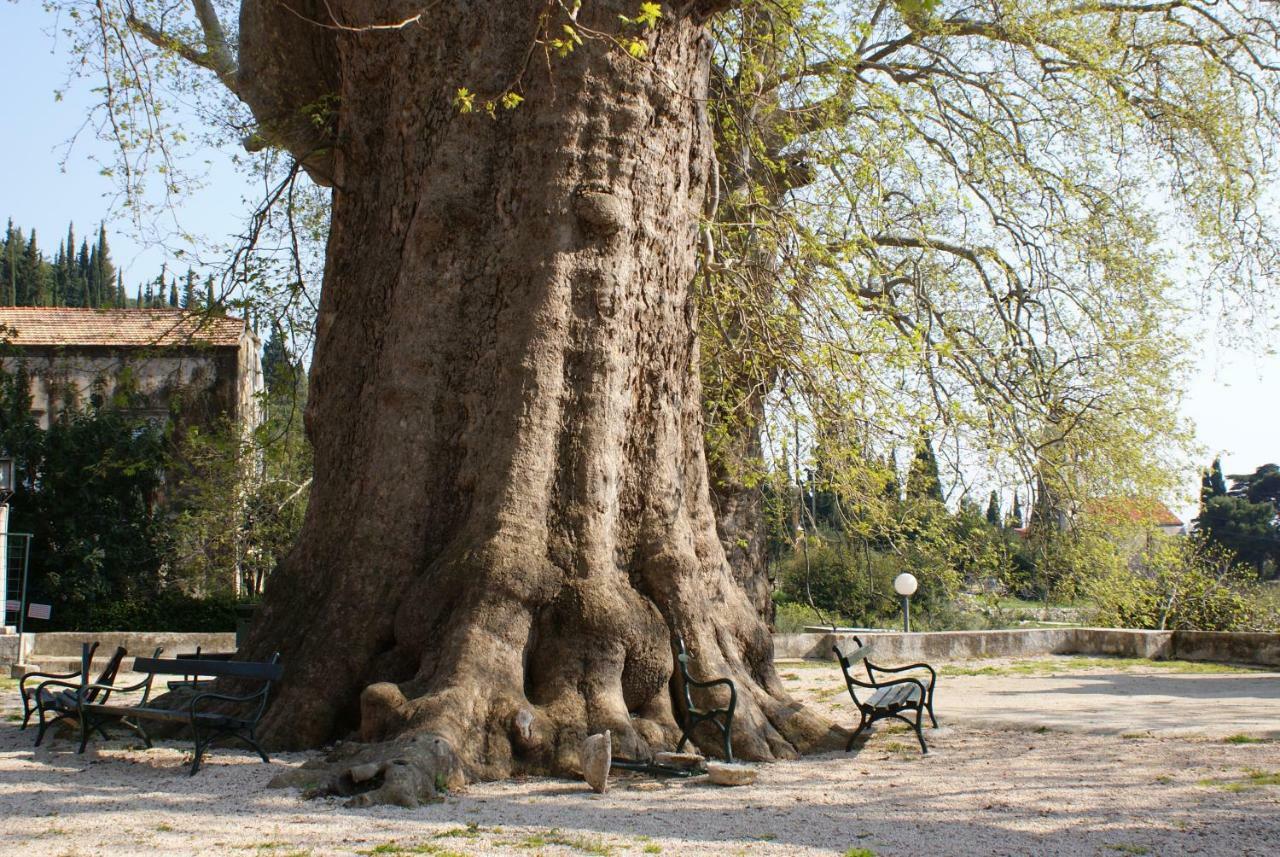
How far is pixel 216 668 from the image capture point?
6680 millimetres

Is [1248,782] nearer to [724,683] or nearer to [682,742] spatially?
[724,683]

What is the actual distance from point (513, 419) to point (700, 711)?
7.50 ft

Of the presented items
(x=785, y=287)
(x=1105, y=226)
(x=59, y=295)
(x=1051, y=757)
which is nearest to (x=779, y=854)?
(x=1051, y=757)

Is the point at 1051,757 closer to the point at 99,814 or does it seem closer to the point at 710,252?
the point at 710,252

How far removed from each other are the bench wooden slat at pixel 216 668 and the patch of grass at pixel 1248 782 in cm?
547

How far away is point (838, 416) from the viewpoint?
1064 centimetres

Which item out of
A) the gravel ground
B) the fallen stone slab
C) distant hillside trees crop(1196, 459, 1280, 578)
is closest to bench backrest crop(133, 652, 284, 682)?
the gravel ground

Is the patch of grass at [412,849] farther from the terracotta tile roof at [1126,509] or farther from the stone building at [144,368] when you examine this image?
the stone building at [144,368]

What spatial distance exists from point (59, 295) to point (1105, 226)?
7050cm

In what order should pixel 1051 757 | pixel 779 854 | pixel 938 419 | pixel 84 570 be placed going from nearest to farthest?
pixel 779 854
pixel 1051 757
pixel 938 419
pixel 84 570

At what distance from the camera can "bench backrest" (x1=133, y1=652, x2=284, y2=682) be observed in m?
6.68

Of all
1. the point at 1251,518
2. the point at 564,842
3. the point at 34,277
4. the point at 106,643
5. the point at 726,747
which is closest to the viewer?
the point at 564,842

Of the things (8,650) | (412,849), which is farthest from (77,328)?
(412,849)

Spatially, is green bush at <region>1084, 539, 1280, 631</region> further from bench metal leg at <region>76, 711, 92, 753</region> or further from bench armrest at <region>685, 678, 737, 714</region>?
bench metal leg at <region>76, 711, 92, 753</region>
